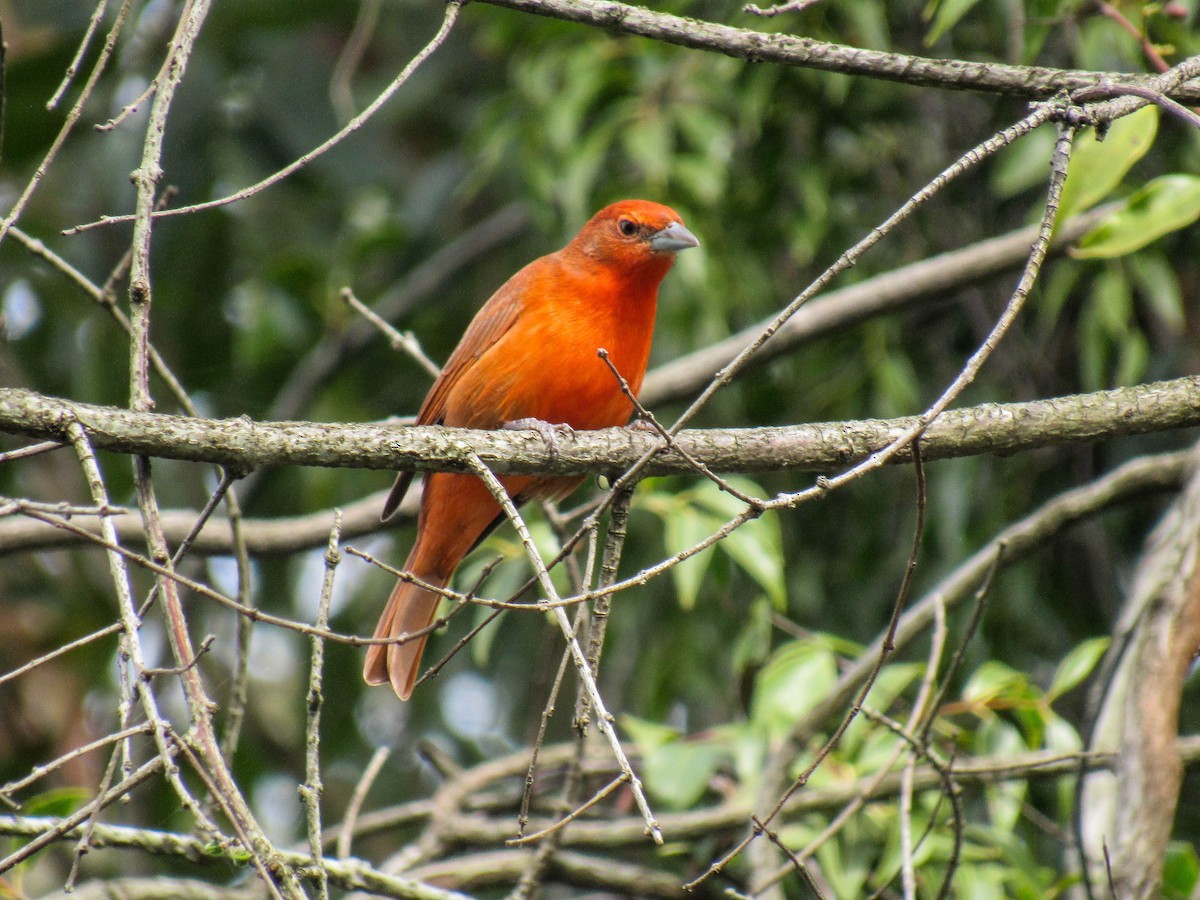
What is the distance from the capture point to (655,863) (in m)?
6.13

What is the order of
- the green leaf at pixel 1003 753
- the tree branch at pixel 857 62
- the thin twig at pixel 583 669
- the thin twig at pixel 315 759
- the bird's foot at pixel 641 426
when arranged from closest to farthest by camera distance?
the thin twig at pixel 583 669
the thin twig at pixel 315 759
the tree branch at pixel 857 62
the bird's foot at pixel 641 426
the green leaf at pixel 1003 753

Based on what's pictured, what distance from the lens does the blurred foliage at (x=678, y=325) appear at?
4238mm

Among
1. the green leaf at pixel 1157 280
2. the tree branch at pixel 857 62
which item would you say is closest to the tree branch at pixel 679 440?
the tree branch at pixel 857 62

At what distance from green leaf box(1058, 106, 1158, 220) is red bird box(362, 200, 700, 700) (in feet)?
4.50

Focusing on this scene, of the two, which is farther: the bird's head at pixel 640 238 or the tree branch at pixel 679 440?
the bird's head at pixel 640 238

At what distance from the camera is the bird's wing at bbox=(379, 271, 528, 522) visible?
461cm

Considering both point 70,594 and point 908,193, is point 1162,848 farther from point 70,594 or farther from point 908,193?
point 70,594

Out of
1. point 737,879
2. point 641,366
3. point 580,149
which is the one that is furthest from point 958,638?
point 580,149

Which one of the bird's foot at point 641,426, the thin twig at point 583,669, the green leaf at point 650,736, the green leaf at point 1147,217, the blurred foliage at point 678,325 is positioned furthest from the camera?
the green leaf at point 650,736

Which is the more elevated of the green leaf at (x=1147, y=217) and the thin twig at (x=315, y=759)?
the green leaf at (x=1147, y=217)

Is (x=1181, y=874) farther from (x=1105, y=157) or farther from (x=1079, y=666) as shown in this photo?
(x=1105, y=157)

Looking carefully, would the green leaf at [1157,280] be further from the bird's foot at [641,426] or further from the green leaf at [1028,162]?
the bird's foot at [641,426]

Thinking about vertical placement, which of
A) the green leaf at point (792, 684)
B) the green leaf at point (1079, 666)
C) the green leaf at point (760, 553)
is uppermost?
the green leaf at point (760, 553)

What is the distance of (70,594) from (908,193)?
4854mm
